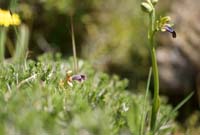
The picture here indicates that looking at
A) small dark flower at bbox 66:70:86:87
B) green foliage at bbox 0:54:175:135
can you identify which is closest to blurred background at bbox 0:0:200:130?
green foliage at bbox 0:54:175:135

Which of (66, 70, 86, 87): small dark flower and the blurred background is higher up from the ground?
(66, 70, 86, 87): small dark flower

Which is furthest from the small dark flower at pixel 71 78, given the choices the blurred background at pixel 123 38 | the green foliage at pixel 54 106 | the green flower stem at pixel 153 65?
the blurred background at pixel 123 38

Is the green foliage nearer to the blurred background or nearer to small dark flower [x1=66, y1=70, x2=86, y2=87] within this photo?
small dark flower [x1=66, y1=70, x2=86, y2=87]

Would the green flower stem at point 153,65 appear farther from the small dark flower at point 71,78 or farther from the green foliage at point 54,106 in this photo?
the small dark flower at point 71,78

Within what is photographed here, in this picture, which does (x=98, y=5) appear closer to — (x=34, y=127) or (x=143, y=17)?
(x=143, y=17)

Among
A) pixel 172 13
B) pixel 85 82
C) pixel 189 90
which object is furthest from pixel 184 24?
pixel 85 82

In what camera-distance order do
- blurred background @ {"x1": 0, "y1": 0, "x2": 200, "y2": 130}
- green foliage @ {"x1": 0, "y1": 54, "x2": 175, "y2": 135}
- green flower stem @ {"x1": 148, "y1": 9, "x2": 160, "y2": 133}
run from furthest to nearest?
blurred background @ {"x1": 0, "y1": 0, "x2": 200, "y2": 130}
green flower stem @ {"x1": 148, "y1": 9, "x2": 160, "y2": 133}
green foliage @ {"x1": 0, "y1": 54, "x2": 175, "y2": 135}
